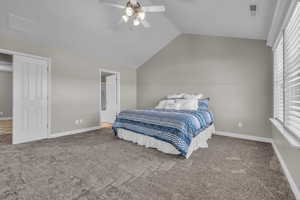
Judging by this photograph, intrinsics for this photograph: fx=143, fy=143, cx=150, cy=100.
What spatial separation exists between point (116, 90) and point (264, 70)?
4.55 m

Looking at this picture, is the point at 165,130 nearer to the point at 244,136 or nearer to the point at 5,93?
the point at 244,136

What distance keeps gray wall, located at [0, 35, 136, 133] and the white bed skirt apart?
1534mm

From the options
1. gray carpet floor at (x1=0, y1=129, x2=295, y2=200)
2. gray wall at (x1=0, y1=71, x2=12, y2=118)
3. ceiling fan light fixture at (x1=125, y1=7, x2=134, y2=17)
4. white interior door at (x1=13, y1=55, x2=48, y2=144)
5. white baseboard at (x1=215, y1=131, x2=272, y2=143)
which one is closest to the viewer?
gray carpet floor at (x1=0, y1=129, x2=295, y2=200)

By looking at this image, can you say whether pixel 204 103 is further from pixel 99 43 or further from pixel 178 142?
pixel 99 43

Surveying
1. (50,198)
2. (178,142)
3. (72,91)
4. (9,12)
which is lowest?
(50,198)

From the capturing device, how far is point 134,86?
603 centimetres

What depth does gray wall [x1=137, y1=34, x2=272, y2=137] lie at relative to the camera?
11.6ft

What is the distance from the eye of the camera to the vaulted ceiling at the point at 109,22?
8.71 ft

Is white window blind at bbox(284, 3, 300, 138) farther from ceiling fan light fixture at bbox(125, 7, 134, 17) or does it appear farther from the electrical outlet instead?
ceiling fan light fixture at bbox(125, 7, 134, 17)

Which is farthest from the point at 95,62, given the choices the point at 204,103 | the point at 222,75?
the point at 222,75

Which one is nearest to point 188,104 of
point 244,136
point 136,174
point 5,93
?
point 244,136

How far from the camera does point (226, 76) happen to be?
403cm

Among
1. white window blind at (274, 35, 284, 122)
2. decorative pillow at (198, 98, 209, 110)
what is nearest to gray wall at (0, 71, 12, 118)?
decorative pillow at (198, 98, 209, 110)

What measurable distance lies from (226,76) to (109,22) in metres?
3.46
